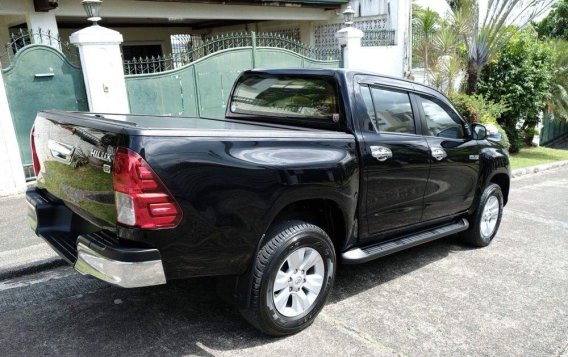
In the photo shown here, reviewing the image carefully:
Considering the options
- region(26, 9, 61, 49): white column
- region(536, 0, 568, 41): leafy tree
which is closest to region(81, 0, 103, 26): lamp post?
region(26, 9, 61, 49): white column

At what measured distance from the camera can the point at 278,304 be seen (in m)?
3.18

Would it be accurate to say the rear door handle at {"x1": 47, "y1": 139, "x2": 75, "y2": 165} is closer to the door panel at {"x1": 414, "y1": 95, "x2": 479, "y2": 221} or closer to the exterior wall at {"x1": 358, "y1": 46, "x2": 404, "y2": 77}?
the door panel at {"x1": 414, "y1": 95, "x2": 479, "y2": 221}

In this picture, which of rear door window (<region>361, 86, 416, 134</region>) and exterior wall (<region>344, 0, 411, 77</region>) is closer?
rear door window (<region>361, 86, 416, 134</region>)

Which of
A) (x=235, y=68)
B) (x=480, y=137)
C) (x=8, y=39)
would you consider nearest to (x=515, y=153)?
(x=235, y=68)

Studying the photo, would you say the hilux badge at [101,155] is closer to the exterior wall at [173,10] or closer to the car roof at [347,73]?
the car roof at [347,73]

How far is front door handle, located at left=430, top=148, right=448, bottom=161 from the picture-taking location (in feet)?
14.0

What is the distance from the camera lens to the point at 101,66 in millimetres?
7359

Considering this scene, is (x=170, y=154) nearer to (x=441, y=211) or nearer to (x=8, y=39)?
(x=441, y=211)

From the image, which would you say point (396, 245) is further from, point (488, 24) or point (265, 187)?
point (488, 24)

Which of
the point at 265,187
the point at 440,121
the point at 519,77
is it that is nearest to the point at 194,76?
the point at 440,121

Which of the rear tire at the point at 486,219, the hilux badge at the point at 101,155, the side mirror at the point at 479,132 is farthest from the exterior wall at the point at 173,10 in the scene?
the rear tire at the point at 486,219

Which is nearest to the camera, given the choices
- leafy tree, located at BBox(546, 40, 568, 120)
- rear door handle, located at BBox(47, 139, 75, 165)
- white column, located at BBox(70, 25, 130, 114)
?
rear door handle, located at BBox(47, 139, 75, 165)

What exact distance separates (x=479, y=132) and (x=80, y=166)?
3893 mm

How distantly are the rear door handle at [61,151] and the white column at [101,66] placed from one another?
442 cm
